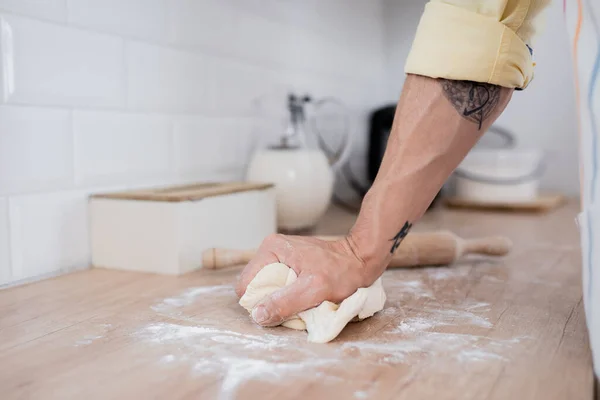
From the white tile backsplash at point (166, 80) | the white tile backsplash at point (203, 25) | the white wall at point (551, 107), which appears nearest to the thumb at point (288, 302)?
the white tile backsplash at point (166, 80)

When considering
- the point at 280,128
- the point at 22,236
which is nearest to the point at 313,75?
the point at 280,128

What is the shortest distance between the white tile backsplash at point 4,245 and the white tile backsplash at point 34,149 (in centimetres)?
2

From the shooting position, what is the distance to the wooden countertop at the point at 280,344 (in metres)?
0.44

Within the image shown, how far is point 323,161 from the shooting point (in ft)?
3.59

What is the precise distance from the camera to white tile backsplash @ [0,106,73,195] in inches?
28.5

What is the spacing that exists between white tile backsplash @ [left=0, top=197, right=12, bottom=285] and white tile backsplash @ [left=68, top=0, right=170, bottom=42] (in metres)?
0.26

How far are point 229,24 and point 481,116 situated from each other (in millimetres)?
651

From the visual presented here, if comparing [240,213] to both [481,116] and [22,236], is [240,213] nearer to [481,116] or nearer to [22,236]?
[22,236]

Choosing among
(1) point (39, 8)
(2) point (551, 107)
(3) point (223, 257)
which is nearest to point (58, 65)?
(1) point (39, 8)

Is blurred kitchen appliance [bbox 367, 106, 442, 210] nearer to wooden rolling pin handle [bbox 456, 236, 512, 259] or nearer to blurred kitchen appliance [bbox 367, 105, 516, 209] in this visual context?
blurred kitchen appliance [bbox 367, 105, 516, 209]

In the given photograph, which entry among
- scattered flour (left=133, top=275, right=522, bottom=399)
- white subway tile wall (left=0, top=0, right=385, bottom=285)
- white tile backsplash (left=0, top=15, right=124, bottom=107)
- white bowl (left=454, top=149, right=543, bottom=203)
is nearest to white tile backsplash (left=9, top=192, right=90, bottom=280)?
white subway tile wall (left=0, top=0, right=385, bottom=285)

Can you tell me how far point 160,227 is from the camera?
81cm

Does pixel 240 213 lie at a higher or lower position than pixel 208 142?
lower

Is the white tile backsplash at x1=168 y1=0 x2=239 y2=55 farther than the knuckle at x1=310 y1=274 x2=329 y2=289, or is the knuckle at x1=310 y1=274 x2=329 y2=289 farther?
the white tile backsplash at x1=168 y1=0 x2=239 y2=55
